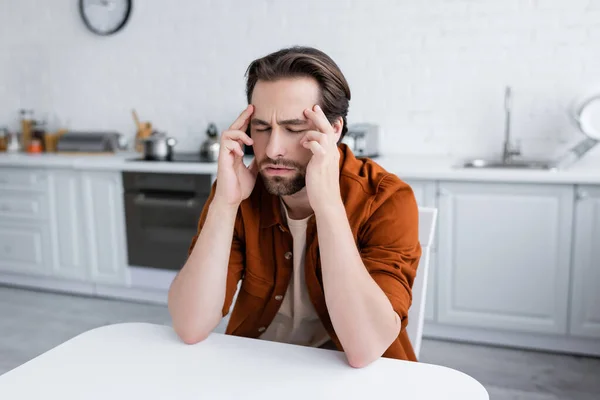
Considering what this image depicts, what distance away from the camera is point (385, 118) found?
11.4 feet

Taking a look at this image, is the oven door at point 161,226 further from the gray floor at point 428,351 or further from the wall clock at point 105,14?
the wall clock at point 105,14

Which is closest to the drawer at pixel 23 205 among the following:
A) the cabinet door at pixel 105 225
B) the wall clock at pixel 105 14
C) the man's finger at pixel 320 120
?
the cabinet door at pixel 105 225

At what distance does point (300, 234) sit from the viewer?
1.46m

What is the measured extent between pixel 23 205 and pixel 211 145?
1300 mm

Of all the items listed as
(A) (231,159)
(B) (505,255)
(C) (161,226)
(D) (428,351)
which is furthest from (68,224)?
(A) (231,159)

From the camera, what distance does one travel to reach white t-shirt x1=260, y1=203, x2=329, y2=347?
4.78 feet

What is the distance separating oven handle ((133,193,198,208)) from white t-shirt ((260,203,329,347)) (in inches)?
74.0

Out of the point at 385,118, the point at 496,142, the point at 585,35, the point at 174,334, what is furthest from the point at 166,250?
the point at 585,35

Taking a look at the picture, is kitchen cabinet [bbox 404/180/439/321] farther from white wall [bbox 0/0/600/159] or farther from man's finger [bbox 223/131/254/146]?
man's finger [bbox 223/131/254/146]

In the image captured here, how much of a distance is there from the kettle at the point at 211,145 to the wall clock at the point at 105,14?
3.20 feet

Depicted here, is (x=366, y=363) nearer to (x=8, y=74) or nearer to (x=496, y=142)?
(x=496, y=142)

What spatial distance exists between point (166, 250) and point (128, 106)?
3.95 feet

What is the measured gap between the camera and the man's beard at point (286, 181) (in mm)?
1352

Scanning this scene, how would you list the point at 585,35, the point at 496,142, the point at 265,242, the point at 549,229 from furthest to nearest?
the point at 496,142 → the point at 585,35 → the point at 549,229 → the point at 265,242
